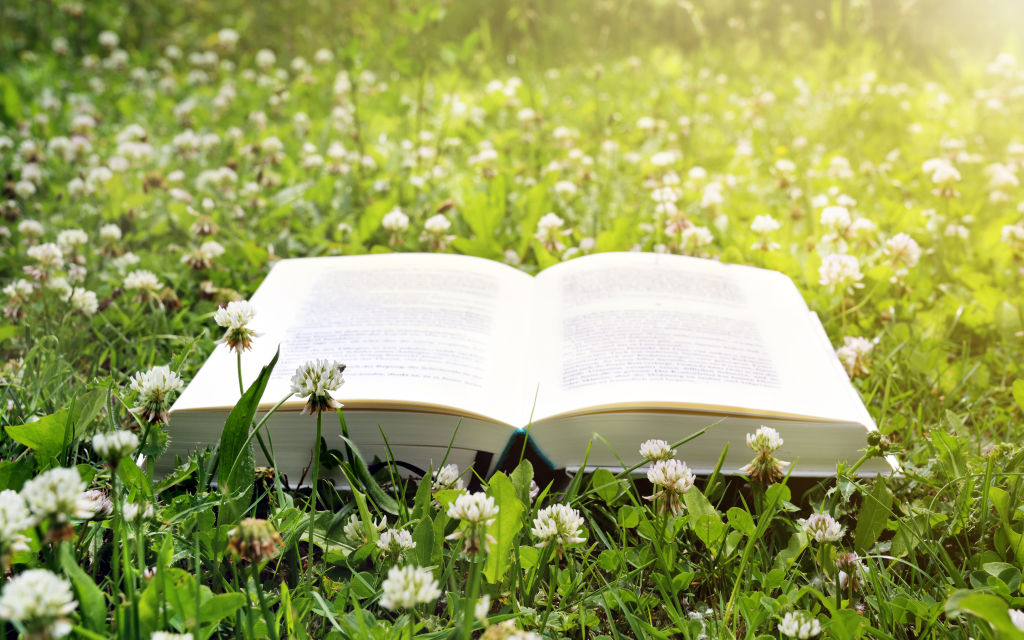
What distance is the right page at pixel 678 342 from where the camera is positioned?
1.03 m

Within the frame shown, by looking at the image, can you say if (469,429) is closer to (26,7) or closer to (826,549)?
(826,549)

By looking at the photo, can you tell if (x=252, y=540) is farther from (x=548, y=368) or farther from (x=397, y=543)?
(x=548, y=368)

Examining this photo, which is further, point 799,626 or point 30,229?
point 30,229

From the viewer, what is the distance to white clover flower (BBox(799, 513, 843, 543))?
2.97ft

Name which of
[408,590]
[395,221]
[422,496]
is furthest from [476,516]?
[395,221]

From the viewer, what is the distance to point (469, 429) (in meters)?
1.02

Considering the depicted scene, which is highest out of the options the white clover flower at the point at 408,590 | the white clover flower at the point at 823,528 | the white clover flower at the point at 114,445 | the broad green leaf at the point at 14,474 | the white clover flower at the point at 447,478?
the white clover flower at the point at 114,445

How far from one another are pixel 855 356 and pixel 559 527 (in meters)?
0.82

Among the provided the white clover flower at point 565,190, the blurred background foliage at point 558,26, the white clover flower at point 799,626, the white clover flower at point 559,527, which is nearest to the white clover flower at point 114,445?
the white clover flower at point 559,527

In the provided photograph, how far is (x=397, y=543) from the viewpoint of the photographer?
2.83 ft

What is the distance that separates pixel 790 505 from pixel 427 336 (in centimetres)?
65

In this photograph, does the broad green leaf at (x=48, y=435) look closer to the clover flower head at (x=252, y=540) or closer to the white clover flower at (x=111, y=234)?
the clover flower head at (x=252, y=540)

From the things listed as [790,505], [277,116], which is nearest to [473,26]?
[277,116]

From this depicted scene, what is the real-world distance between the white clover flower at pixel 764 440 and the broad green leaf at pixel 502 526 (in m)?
0.37
